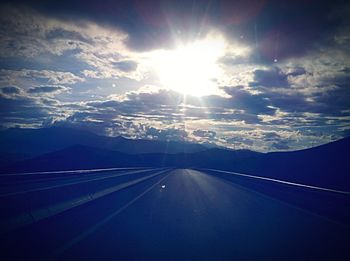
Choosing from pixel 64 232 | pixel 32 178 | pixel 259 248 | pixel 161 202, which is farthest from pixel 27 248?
pixel 32 178

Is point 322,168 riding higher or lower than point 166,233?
higher

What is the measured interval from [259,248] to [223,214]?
6512mm

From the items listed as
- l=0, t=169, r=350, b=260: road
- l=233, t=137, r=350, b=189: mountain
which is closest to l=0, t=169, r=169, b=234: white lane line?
l=0, t=169, r=350, b=260: road

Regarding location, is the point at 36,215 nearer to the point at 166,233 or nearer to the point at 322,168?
the point at 166,233

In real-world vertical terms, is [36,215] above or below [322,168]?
below

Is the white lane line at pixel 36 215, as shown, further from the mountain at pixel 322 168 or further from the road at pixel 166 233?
the mountain at pixel 322 168

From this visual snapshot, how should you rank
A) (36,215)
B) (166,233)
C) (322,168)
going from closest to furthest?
(166,233) < (36,215) < (322,168)

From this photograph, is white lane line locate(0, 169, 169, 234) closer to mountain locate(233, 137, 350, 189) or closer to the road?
the road

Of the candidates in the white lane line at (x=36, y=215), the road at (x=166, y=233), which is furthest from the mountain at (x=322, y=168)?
the road at (x=166, y=233)

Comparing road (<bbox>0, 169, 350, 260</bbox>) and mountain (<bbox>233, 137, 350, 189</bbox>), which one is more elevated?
mountain (<bbox>233, 137, 350, 189</bbox>)

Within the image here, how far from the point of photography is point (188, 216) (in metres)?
15.6

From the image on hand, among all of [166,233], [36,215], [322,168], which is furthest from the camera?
[322,168]

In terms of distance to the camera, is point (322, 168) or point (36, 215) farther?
point (322, 168)

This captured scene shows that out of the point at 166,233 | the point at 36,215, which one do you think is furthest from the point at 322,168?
the point at 166,233
